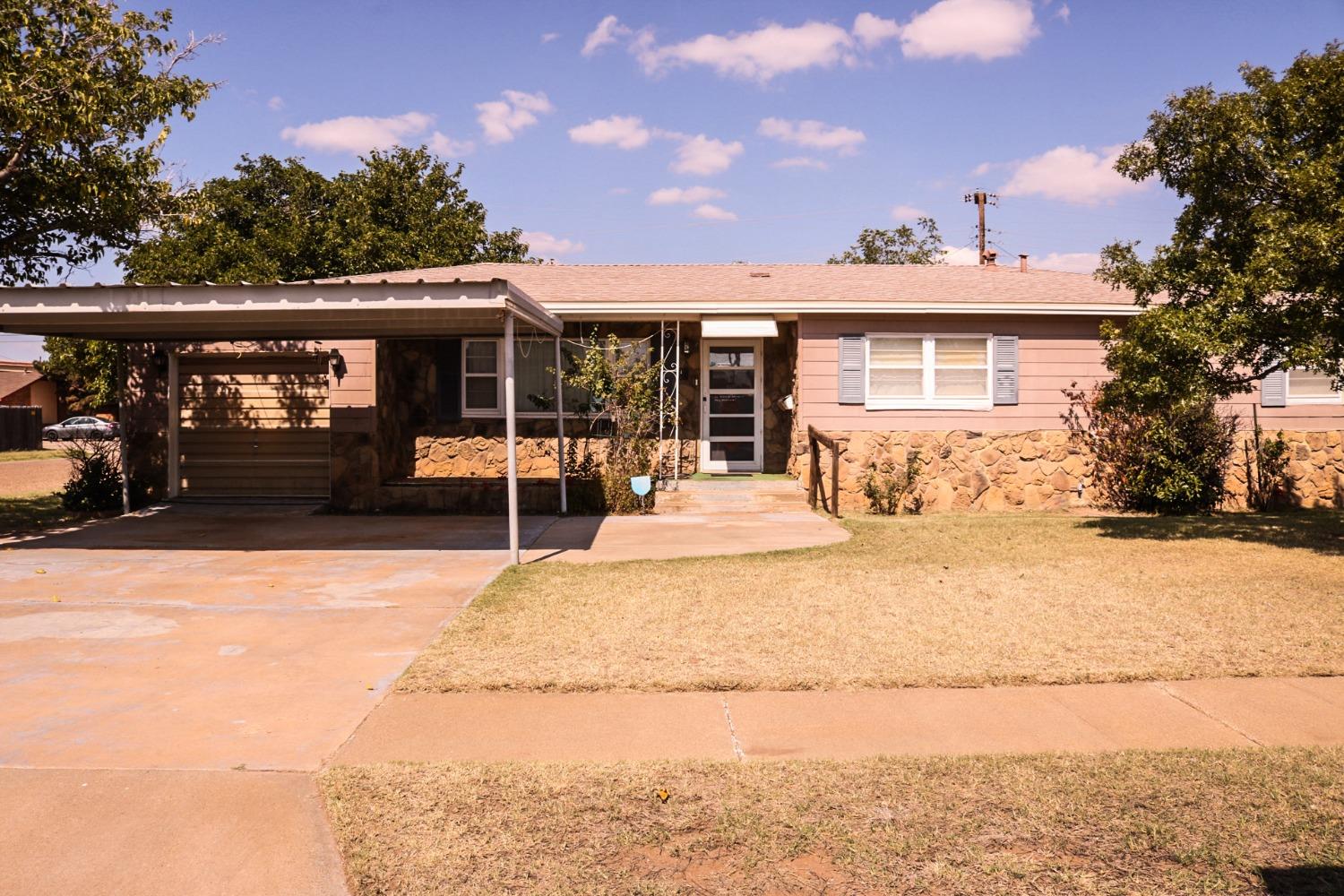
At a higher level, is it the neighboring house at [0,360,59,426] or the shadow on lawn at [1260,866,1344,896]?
the neighboring house at [0,360,59,426]

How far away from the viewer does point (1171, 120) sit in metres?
10.7

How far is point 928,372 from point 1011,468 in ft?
6.31

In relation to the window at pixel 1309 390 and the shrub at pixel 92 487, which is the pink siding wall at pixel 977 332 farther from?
the shrub at pixel 92 487

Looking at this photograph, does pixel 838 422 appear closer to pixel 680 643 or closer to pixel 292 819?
pixel 680 643

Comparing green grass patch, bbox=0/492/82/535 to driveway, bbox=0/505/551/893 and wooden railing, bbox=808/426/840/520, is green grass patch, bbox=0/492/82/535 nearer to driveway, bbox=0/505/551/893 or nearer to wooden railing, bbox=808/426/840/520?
driveway, bbox=0/505/551/893

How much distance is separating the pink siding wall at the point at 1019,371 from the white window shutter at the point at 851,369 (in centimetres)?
10

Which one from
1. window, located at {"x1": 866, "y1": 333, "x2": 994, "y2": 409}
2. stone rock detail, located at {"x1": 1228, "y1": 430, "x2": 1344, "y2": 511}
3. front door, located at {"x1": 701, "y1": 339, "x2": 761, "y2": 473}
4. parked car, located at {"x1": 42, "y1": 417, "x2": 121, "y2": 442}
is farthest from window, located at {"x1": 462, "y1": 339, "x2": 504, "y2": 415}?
parked car, located at {"x1": 42, "y1": 417, "x2": 121, "y2": 442}

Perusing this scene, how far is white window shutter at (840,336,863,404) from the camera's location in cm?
1367

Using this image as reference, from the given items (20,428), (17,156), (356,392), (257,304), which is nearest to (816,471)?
(356,392)

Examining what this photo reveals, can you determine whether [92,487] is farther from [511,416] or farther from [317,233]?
[317,233]

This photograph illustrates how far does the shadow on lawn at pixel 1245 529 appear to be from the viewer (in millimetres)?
10297

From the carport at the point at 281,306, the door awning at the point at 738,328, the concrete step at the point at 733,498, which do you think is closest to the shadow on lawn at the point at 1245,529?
the concrete step at the point at 733,498

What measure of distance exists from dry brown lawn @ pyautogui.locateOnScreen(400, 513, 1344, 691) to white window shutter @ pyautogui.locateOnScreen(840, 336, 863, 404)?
3.80 meters

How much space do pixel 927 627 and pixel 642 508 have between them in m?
6.86
